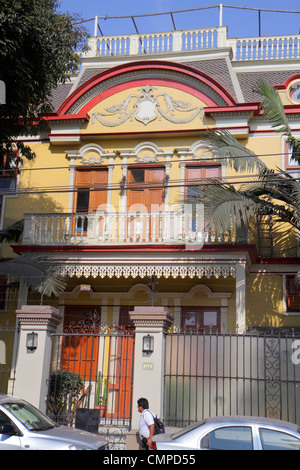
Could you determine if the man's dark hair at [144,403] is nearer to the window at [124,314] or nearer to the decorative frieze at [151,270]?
the decorative frieze at [151,270]

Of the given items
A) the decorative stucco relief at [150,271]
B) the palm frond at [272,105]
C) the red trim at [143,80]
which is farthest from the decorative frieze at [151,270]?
the red trim at [143,80]

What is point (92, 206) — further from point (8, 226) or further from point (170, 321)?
point (170, 321)

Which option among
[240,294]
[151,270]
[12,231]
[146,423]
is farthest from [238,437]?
[12,231]

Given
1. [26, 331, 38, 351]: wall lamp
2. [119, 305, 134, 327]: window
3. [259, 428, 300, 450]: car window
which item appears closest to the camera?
[259, 428, 300, 450]: car window

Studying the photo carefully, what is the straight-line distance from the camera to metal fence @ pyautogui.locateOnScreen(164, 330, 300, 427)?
10.7 metres

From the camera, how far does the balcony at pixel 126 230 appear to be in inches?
603

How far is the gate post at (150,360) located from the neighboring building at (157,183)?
434 centimetres

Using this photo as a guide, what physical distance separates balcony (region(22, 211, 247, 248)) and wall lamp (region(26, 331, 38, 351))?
4.71 m

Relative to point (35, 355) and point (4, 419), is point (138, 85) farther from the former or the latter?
point (4, 419)

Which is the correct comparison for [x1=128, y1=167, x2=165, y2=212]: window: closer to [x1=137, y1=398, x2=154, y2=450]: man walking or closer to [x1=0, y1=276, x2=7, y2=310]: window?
[x1=0, y1=276, x2=7, y2=310]: window

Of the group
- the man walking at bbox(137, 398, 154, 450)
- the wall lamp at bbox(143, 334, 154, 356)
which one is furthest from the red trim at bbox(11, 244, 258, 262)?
the man walking at bbox(137, 398, 154, 450)

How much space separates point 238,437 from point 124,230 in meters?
9.18

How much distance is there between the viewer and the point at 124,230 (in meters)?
15.9

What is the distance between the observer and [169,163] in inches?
692
